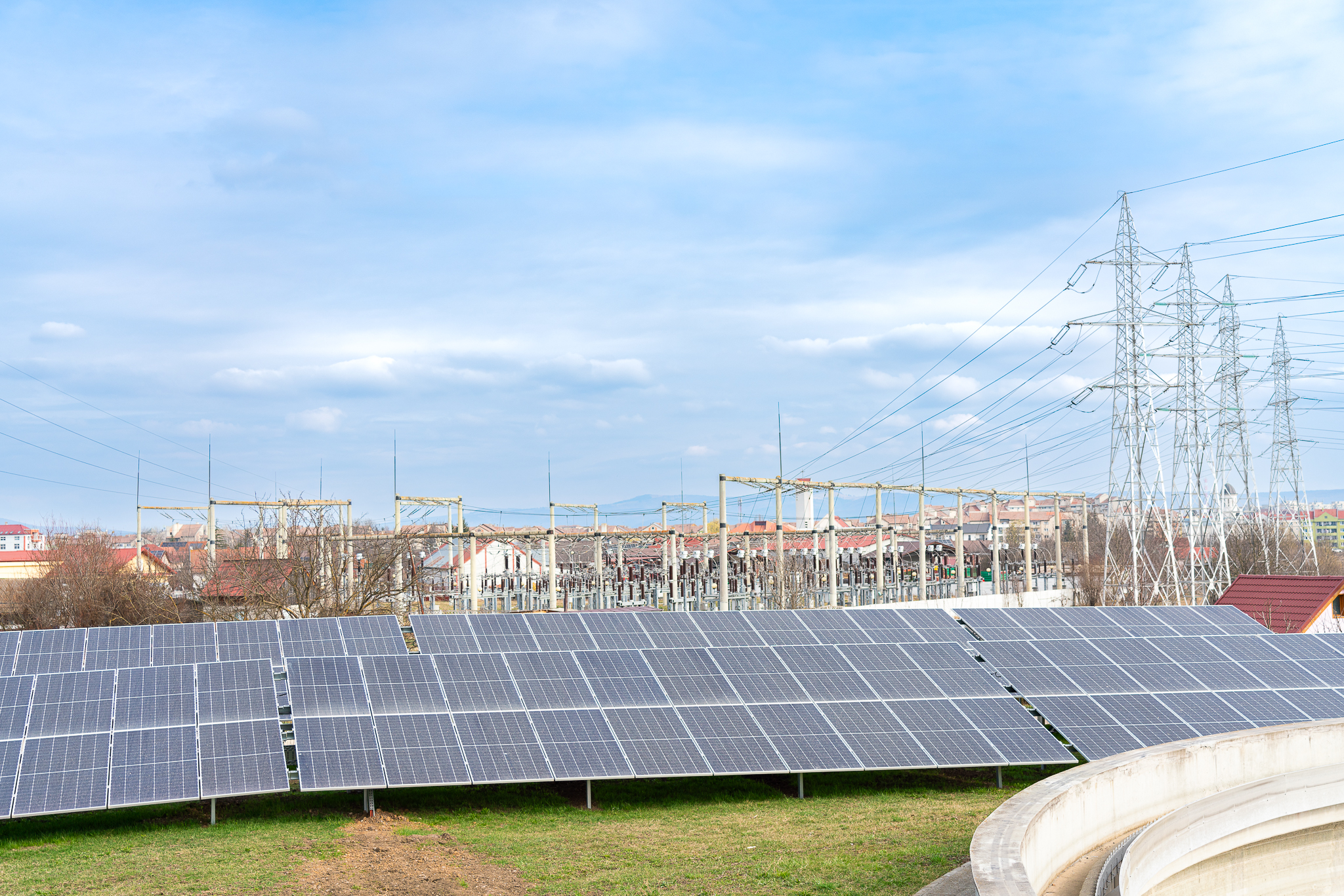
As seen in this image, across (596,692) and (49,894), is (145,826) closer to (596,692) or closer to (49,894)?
(49,894)

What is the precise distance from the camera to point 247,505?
48000mm

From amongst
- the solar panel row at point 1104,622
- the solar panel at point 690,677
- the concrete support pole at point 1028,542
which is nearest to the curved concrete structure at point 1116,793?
the solar panel row at point 1104,622

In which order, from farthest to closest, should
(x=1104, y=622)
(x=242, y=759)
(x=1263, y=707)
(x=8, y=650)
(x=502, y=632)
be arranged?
(x=1104, y=622) → (x=502, y=632) → (x=1263, y=707) → (x=8, y=650) → (x=242, y=759)

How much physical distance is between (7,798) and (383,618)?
6.67 m

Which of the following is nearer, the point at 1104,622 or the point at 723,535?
the point at 1104,622

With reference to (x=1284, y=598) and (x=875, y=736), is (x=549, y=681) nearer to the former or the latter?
(x=875, y=736)

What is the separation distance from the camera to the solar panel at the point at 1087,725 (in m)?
16.9

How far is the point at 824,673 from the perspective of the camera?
61.3 feet

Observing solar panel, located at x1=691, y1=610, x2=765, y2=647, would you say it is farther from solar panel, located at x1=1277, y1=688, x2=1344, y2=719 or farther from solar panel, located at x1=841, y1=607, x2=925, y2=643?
solar panel, located at x1=1277, y1=688, x2=1344, y2=719

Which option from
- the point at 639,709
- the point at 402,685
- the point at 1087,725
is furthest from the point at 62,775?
the point at 1087,725

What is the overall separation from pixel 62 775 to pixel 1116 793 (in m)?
15.0

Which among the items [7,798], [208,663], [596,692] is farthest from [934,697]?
[7,798]

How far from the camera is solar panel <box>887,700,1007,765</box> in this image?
642 inches

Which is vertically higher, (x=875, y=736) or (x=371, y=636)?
(x=371, y=636)
